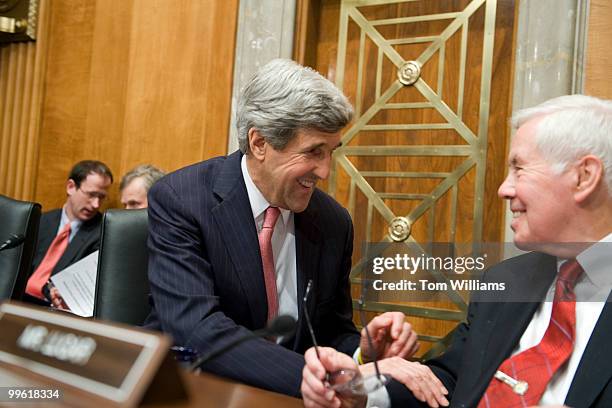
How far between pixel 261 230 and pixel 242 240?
0.11m

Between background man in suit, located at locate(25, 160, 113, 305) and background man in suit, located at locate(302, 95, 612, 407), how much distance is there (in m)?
2.80

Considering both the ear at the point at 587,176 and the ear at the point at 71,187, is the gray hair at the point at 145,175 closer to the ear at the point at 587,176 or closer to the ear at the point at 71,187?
the ear at the point at 71,187

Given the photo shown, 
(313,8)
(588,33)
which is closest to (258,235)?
(588,33)

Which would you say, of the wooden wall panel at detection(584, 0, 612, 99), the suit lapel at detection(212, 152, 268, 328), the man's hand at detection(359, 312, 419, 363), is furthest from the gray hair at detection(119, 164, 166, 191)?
the man's hand at detection(359, 312, 419, 363)

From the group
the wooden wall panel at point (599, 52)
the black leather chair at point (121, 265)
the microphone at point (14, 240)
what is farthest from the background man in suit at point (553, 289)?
the wooden wall panel at point (599, 52)

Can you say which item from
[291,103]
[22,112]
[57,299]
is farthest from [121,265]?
[22,112]

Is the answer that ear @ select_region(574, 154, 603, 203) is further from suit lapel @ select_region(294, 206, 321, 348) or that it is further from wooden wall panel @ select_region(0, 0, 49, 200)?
wooden wall panel @ select_region(0, 0, 49, 200)

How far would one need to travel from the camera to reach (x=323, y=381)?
3.90 feet

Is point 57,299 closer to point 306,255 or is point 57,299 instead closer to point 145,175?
point 145,175

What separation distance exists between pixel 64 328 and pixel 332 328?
125cm

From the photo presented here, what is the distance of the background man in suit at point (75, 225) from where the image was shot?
3.77m

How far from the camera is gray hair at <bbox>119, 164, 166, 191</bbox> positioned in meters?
3.78

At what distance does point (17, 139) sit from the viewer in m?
4.67

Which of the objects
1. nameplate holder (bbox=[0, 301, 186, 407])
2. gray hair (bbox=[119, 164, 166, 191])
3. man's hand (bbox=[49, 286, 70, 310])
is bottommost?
man's hand (bbox=[49, 286, 70, 310])
